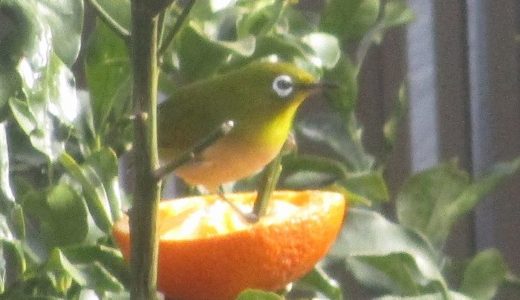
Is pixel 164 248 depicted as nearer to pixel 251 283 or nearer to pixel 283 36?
pixel 251 283

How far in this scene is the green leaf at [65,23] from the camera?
57 centimetres

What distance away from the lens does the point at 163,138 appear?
68cm

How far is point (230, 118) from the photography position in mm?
692

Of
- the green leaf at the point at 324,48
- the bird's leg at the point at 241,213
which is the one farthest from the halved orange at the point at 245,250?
the green leaf at the point at 324,48

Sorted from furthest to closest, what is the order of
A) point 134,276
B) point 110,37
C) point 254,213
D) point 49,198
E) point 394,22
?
1. point 394,22
2. point 110,37
3. point 49,198
4. point 254,213
5. point 134,276

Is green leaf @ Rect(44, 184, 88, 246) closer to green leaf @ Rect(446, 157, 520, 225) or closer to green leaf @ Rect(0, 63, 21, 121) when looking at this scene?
green leaf @ Rect(0, 63, 21, 121)

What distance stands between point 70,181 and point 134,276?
0.37 meters

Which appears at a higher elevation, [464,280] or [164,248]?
[164,248]

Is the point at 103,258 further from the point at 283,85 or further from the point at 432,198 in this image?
the point at 432,198

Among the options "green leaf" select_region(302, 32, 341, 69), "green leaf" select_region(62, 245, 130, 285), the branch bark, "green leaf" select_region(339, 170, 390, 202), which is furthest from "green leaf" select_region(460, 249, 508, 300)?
the branch bark

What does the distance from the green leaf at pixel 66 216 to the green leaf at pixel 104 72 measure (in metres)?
0.10

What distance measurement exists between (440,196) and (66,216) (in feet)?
1.21

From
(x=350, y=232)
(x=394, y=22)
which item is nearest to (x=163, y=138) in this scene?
(x=350, y=232)

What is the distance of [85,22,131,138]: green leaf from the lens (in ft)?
2.41
